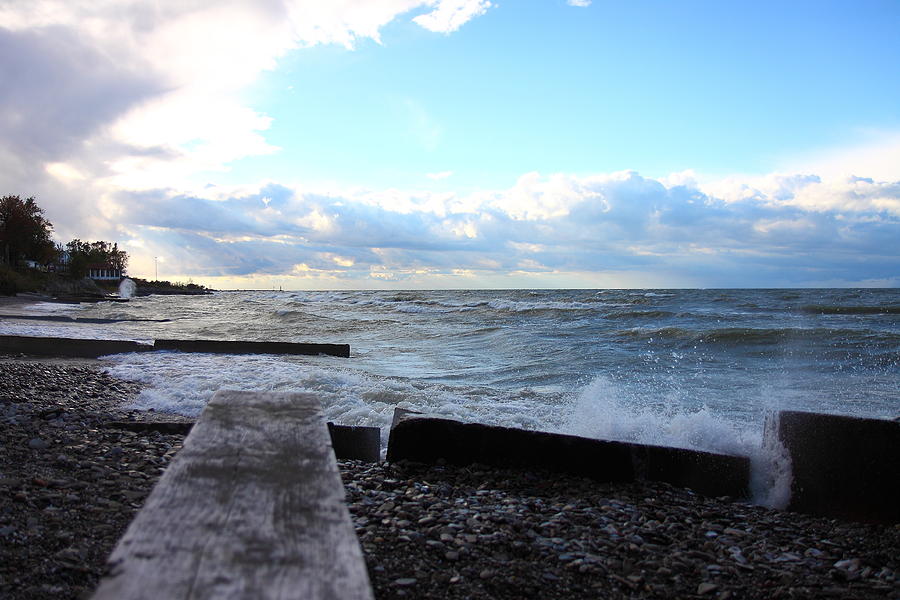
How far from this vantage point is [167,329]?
2139 cm

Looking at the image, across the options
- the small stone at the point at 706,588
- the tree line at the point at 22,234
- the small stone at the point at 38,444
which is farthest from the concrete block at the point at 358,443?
the tree line at the point at 22,234

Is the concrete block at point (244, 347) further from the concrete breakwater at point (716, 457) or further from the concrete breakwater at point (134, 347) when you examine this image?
the concrete breakwater at point (716, 457)

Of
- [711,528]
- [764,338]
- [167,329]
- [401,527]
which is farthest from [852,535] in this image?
[167,329]

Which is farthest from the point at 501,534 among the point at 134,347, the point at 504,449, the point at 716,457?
the point at 134,347

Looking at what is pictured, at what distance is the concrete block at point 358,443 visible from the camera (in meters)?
5.64

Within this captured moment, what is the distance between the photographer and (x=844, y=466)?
4215 mm

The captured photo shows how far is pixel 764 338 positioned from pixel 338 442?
16.3 m

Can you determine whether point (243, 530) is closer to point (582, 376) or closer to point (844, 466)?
point (844, 466)

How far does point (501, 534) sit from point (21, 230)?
248ft

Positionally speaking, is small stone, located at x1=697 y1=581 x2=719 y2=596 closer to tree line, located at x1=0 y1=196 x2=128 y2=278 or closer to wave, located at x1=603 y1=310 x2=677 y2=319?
wave, located at x1=603 y1=310 x2=677 y2=319

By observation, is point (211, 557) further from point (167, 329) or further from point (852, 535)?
point (167, 329)

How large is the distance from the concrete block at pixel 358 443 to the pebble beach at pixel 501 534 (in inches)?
20.4

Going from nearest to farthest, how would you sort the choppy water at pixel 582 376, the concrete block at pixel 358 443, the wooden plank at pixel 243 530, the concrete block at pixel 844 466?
the wooden plank at pixel 243 530 → the concrete block at pixel 844 466 → the concrete block at pixel 358 443 → the choppy water at pixel 582 376

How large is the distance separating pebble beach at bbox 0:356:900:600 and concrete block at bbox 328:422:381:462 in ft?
1.70
